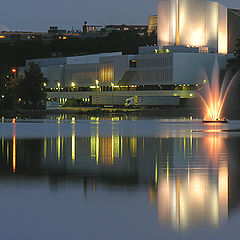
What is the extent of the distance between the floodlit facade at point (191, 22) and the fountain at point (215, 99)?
12.6 m

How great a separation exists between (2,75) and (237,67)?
38951mm

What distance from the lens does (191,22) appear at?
162m

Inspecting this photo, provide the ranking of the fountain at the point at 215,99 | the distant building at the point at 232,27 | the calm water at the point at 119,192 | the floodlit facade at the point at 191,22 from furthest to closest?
the distant building at the point at 232,27, the floodlit facade at the point at 191,22, the fountain at the point at 215,99, the calm water at the point at 119,192

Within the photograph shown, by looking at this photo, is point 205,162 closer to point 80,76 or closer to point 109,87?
point 109,87

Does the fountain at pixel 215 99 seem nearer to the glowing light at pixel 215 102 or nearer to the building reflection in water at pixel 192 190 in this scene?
the glowing light at pixel 215 102

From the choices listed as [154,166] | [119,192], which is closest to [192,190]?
[119,192]

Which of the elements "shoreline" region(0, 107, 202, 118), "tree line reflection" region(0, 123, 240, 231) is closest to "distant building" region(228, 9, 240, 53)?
"shoreline" region(0, 107, 202, 118)

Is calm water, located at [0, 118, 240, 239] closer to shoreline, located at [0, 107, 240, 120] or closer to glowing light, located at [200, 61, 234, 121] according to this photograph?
glowing light, located at [200, 61, 234, 121]

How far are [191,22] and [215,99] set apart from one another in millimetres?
67537

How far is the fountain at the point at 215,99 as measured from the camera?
7170 centimetres

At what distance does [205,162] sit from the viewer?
25703mm

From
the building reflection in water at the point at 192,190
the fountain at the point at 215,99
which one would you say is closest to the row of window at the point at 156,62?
the fountain at the point at 215,99

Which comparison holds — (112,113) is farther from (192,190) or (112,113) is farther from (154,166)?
(192,190)

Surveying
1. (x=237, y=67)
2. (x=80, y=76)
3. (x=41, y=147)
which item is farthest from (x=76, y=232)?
(x=80, y=76)
